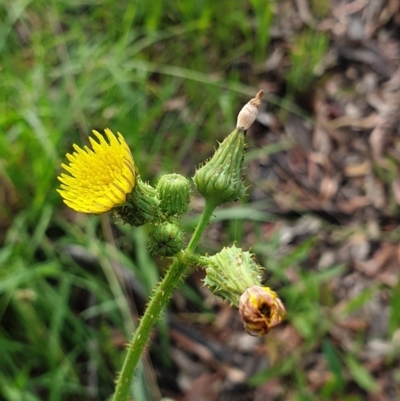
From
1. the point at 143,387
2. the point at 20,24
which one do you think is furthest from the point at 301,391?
the point at 20,24

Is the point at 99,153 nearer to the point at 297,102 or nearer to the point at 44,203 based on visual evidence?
the point at 44,203

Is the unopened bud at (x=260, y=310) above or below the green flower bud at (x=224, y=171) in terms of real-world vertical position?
below

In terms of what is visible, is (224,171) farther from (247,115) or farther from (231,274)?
(231,274)

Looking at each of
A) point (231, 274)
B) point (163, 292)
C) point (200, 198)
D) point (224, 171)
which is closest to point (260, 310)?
point (231, 274)

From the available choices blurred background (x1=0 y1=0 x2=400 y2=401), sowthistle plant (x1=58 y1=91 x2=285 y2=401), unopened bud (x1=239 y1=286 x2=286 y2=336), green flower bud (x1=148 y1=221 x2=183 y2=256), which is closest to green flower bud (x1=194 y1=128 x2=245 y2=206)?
sowthistle plant (x1=58 y1=91 x2=285 y2=401)

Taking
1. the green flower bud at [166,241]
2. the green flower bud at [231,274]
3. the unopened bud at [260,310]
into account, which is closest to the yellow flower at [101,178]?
the green flower bud at [166,241]

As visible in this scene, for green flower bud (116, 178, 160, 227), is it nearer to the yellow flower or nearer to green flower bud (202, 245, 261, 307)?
the yellow flower

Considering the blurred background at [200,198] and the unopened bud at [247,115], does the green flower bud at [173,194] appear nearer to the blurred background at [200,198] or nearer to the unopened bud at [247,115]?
the unopened bud at [247,115]
